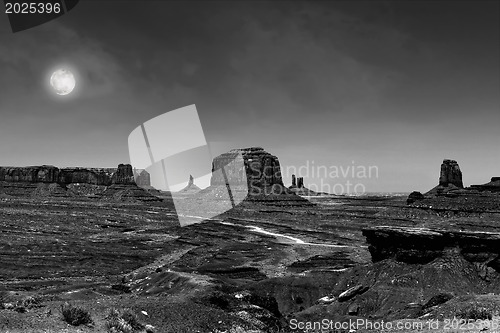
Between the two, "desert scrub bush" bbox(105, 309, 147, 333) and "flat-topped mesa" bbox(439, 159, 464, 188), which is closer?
"desert scrub bush" bbox(105, 309, 147, 333)

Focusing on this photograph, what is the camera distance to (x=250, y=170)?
183875 mm

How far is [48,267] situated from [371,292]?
39.5m

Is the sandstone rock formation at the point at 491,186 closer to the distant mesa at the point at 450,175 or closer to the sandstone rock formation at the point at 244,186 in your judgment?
the distant mesa at the point at 450,175

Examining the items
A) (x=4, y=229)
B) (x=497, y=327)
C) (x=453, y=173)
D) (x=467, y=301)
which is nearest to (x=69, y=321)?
(x=497, y=327)

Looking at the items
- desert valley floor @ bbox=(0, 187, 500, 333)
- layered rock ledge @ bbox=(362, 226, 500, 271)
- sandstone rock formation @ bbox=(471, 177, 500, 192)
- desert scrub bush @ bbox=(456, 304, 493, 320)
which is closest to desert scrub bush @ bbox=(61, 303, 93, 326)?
desert valley floor @ bbox=(0, 187, 500, 333)

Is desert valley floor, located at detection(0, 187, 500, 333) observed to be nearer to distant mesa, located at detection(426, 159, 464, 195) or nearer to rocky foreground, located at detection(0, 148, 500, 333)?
rocky foreground, located at detection(0, 148, 500, 333)

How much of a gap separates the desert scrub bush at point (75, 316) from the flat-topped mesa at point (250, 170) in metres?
161

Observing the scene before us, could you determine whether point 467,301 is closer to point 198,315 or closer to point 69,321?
point 198,315

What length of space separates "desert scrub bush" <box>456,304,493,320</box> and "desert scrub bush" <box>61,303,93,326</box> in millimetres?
17475

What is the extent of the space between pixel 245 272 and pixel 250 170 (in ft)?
438

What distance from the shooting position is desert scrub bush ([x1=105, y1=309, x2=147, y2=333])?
16906 millimetres

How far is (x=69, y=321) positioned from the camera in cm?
1661

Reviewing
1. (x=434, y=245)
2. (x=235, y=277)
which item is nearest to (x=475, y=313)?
(x=434, y=245)

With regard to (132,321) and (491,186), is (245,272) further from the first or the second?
(491,186)
